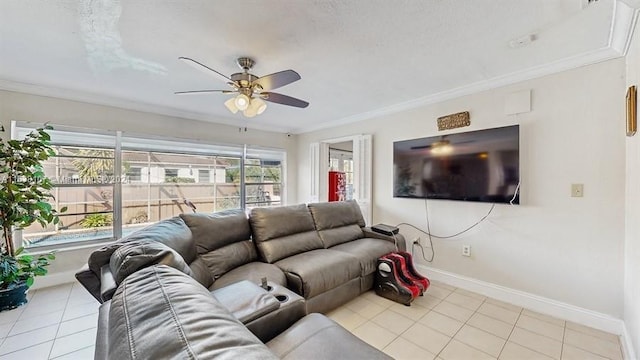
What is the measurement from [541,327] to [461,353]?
3.05ft

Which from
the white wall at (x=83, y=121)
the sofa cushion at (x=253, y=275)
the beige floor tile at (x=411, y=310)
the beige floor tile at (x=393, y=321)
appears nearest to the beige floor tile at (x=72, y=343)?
the sofa cushion at (x=253, y=275)

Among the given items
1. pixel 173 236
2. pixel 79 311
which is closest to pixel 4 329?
pixel 79 311

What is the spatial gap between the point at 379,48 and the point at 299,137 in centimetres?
349

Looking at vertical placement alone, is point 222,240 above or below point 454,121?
below

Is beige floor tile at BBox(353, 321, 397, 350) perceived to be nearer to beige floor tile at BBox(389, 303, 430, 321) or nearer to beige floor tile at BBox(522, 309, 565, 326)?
beige floor tile at BBox(389, 303, 430, 321)

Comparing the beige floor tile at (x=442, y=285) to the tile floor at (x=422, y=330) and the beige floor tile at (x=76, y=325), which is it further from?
the beige floor tile at (x=76, y=325)

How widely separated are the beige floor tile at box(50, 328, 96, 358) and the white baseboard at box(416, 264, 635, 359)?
138 inches

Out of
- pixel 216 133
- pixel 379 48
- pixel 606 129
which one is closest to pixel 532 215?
pixel 606 129

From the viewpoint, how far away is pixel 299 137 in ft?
17.9

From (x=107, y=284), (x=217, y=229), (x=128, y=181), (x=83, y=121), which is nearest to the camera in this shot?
(x=107, y=284)

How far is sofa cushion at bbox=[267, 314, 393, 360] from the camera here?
112 cm

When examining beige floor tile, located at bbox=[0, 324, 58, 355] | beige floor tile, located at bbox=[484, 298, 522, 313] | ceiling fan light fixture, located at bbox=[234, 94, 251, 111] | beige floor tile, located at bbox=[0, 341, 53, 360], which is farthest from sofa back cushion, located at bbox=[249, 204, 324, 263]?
beige floor tile, located at bbox=[484, 298, 522, 313]

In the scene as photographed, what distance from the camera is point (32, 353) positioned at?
72.4 inches

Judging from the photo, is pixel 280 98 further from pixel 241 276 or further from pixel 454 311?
pixel 454 311
